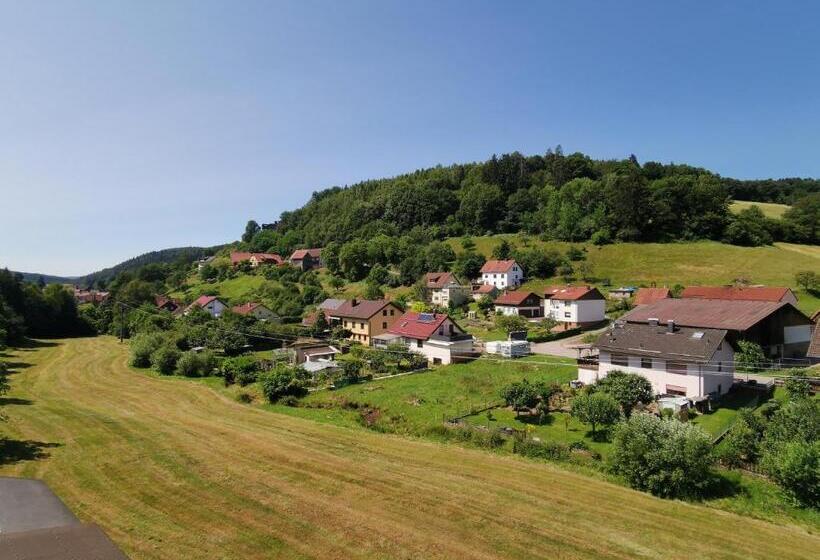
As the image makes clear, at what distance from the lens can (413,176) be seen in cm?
16438

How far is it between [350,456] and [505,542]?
9.31 metres

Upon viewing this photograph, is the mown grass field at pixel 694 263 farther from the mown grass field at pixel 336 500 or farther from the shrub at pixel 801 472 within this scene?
the mown grass field at pixel 336 500

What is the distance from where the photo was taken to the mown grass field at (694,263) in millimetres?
72688

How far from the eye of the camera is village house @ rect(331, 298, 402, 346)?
57.5m

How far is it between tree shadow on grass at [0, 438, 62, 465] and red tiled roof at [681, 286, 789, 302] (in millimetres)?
56372

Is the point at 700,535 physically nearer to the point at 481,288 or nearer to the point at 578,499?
the point at 578,499

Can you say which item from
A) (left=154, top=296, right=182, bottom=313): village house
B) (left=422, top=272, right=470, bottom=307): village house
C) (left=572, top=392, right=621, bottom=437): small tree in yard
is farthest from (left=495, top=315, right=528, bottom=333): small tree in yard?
(left=154, top=296, right=182, bottom=313): village house

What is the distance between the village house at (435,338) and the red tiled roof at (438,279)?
31.7 m

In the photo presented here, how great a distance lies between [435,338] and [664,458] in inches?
1078

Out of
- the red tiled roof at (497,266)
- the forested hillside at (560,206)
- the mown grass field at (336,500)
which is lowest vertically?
the mown grass field at (336,500)

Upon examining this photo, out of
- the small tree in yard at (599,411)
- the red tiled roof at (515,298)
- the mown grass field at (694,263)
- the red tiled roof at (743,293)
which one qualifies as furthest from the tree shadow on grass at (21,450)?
the mown grass field at (694,263)

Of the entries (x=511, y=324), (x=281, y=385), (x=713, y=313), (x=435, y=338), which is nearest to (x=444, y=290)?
(x=511, y=324)

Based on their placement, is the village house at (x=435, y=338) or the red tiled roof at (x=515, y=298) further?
the red tiled roof at (x=515, y=298)

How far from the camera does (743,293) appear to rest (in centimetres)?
5162
